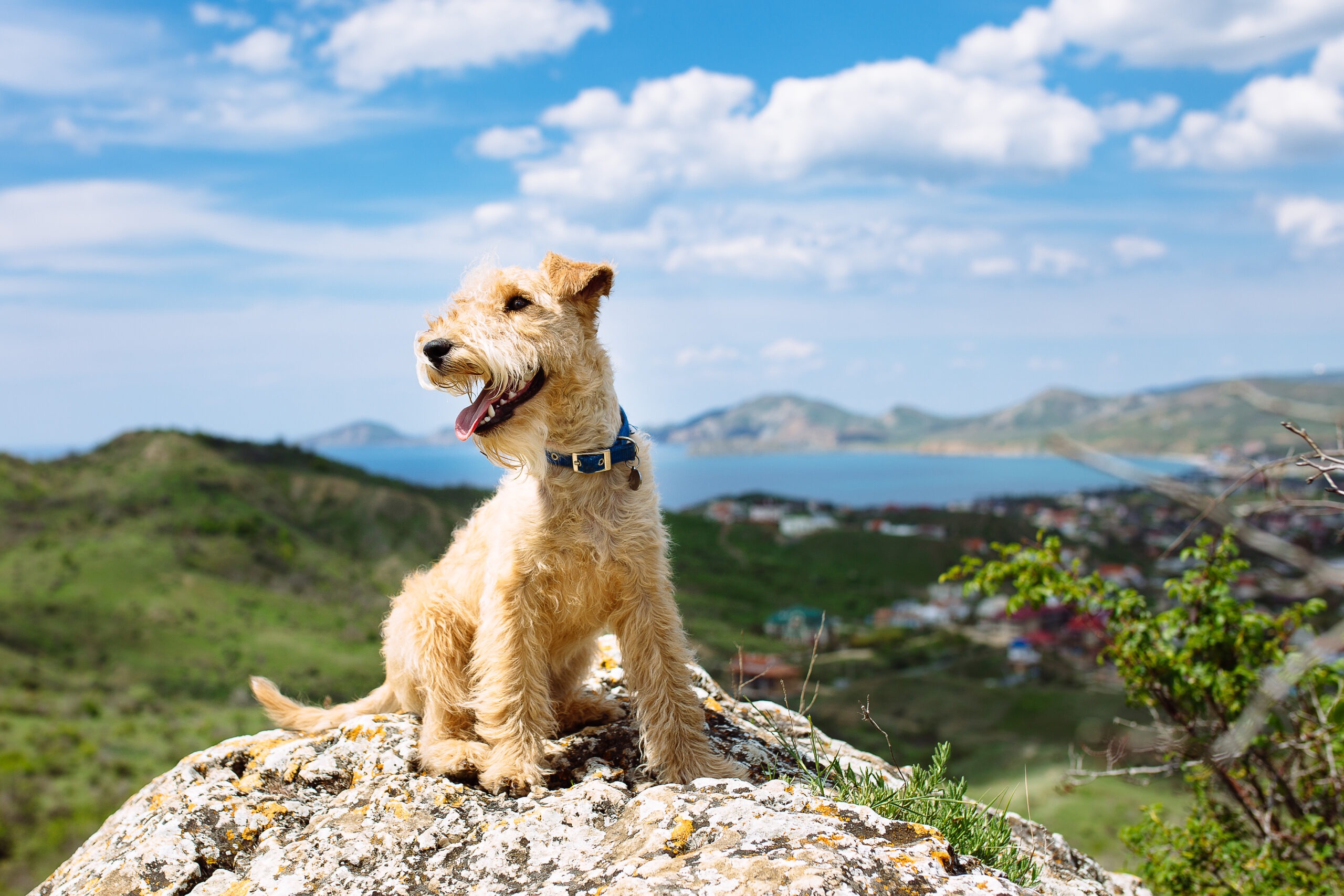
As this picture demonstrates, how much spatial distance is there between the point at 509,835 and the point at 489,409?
1.83 metres

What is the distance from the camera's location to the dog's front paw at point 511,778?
12.8ft

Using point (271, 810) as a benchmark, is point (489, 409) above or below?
above

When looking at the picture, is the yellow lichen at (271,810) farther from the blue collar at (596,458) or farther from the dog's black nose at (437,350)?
the dog's black nose at (437,350)

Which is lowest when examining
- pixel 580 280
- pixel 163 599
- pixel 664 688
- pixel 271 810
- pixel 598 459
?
pixel 163 599

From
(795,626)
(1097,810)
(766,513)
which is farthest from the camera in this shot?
(766,513)

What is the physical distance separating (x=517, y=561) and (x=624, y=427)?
88cm

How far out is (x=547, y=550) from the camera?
4.12 m

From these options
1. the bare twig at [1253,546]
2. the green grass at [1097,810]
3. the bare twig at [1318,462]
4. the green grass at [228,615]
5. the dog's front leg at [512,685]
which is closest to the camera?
the bare twig at [1253,546]

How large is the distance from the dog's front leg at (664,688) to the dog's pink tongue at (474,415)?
1147mm

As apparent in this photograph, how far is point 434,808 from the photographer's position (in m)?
3.62

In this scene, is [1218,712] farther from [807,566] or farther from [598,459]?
[807,566]

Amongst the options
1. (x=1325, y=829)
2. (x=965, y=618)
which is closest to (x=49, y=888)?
(x=1325, y=829)

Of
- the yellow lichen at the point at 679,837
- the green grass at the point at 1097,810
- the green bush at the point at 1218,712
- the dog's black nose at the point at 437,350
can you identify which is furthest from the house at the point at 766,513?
the yellow lichen at the point at 679,837

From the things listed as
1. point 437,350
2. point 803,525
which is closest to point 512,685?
point 437,350
